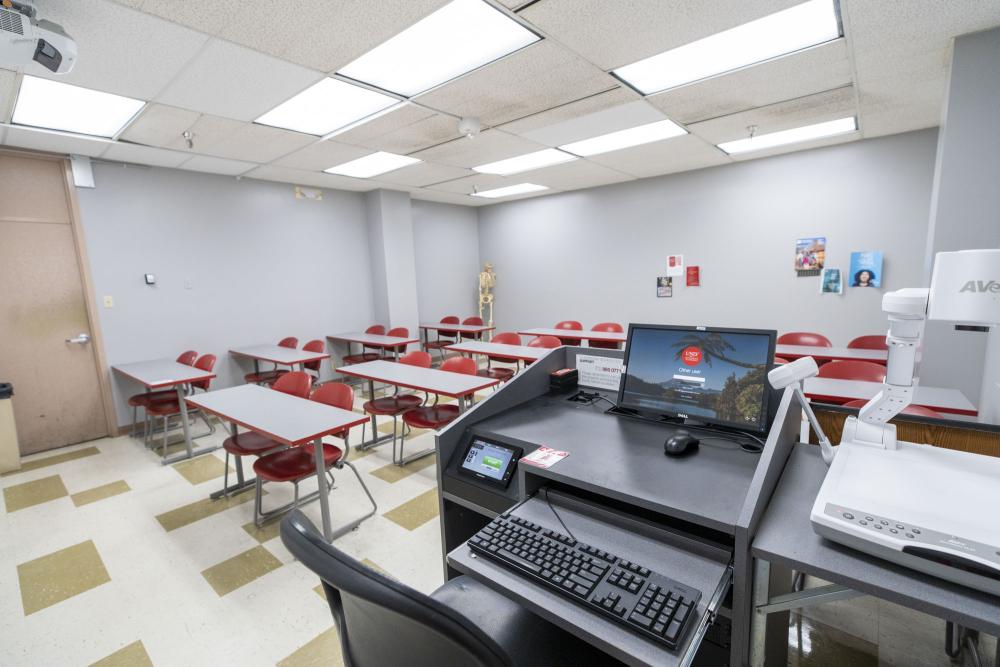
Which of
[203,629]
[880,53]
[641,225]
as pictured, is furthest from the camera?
[641,225]

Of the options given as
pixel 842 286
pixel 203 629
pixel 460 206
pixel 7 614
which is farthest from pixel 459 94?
pixel 460 206

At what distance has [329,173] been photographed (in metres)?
5.00

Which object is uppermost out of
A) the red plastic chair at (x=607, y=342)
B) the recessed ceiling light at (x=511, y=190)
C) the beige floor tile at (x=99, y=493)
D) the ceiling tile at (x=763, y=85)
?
the recessed ceiling light at (x=511, y=190)

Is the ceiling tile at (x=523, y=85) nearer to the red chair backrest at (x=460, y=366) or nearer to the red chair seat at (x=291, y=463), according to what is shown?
the red chair backrest at (x=460, y=366)

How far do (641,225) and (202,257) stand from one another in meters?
5.37

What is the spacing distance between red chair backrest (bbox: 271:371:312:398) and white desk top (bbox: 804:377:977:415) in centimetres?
304

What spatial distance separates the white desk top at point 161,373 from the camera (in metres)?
3.49

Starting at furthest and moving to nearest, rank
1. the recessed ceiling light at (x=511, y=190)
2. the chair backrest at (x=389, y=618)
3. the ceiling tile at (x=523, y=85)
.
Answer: the recessed ceiling light at (x=511, y=190), the ceiling tile at (x=523, y=85), the chair backrest at (x=389, y=618)

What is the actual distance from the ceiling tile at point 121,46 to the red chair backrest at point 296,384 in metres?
1.96

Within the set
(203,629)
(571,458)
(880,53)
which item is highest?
(880,53)

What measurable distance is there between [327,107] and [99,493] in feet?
10.6

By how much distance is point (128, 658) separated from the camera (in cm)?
174

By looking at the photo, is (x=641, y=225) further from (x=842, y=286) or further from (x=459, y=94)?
(x=459, y=94)

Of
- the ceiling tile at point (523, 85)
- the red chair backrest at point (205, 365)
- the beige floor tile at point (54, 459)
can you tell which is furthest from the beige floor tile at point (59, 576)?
the ceiling tile at point (523, 85)
